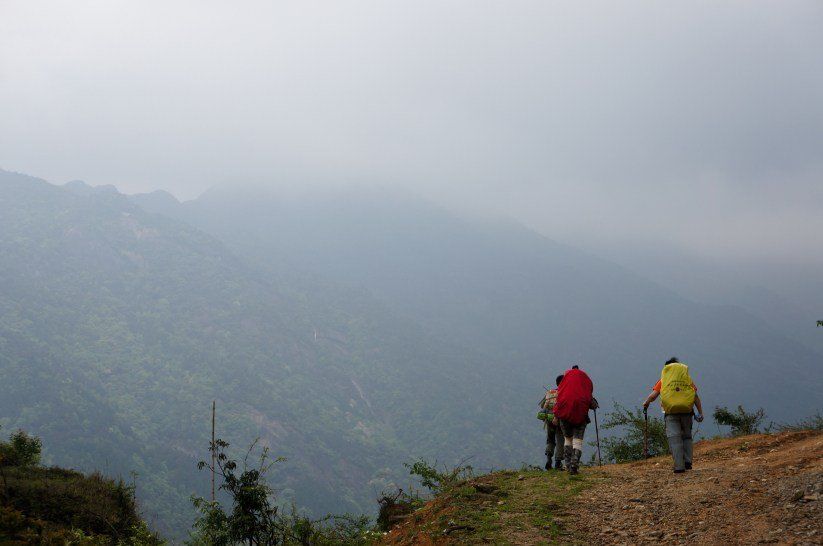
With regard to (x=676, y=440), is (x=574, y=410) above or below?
above

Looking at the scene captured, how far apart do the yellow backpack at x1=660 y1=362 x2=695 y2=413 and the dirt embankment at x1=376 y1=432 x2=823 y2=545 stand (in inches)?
43.2

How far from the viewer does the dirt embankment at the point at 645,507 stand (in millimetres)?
6113

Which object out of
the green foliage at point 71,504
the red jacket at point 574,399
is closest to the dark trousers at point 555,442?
the red jacket at point 574,399

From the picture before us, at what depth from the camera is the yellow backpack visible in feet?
32.3

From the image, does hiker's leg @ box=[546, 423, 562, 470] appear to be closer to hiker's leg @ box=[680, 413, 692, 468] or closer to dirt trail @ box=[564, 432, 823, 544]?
dirt trail @ box=[564, 432, 823, 544]

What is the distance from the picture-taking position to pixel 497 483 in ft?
32.3

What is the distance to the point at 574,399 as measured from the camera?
10617mm

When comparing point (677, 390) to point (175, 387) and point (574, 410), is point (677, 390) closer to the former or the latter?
point (574, 410)

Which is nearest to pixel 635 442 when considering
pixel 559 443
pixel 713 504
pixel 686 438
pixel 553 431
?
pixel 553 431

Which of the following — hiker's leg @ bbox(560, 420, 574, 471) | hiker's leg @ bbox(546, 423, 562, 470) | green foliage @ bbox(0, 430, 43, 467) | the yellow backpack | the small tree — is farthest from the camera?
green foliage @ bbox(0, 430, 43, 467)

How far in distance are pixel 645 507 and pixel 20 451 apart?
17987 mm

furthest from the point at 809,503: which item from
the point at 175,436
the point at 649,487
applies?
the point at 175,436

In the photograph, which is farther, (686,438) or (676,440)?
(686,438)

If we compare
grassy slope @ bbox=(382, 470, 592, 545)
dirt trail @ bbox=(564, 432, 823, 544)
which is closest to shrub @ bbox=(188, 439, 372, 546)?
grassy slope @ bbox=(382, 470, 592, 545)
